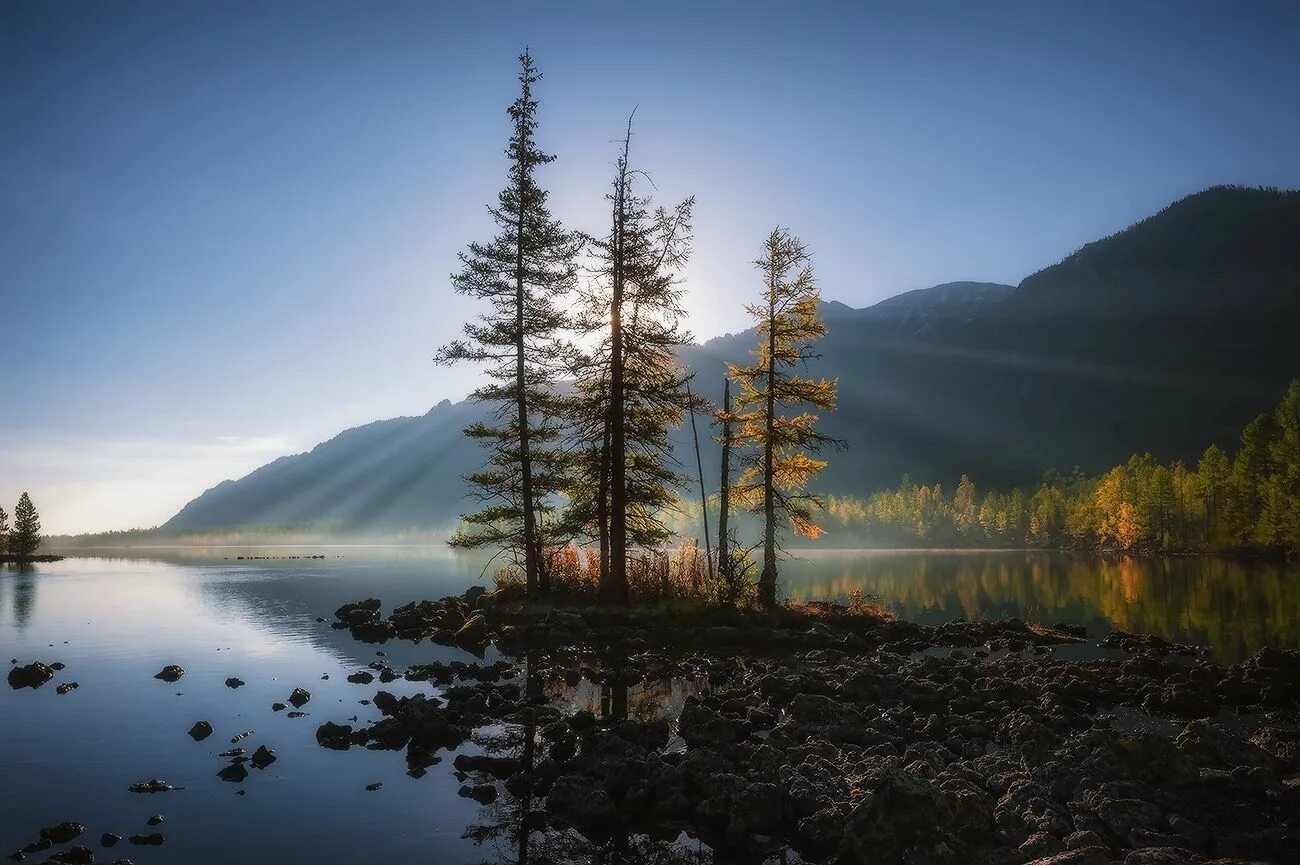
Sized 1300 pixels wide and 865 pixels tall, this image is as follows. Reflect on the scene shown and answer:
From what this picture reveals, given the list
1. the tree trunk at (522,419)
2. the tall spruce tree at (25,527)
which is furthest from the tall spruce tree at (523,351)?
the tall spruce tree at (25,527)

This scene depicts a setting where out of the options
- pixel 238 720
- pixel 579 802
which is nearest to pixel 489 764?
pixel 579 802

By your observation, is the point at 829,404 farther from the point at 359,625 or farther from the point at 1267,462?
the point at 1267,462

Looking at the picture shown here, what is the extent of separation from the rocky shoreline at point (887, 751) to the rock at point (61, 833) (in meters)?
4.05

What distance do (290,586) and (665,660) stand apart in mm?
40431

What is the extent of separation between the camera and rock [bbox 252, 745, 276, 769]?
37.2 feet

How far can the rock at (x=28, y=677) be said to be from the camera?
55.8ft

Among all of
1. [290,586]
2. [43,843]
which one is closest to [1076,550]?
[290,586]

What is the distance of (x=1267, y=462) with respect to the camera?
272 feet

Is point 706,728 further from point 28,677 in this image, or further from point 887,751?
point 28,677

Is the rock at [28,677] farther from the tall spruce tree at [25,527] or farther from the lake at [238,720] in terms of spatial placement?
the tall spruce tree at [25,527]

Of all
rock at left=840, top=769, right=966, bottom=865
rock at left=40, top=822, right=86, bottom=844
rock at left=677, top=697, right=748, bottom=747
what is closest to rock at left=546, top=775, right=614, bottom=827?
rock at left=677, top=697, right=748, bottom=747

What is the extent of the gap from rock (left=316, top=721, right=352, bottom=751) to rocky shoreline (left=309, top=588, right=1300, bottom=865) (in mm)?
45

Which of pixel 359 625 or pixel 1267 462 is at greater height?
pixel 1267 462

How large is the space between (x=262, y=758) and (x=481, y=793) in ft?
14.1
